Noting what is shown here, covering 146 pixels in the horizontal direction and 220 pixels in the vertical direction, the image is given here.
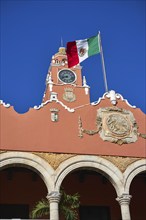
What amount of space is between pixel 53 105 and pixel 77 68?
12800 millimetres

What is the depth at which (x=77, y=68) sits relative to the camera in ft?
97.2

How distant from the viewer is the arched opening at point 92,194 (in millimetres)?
18203

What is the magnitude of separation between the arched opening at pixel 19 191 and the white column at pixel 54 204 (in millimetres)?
2240

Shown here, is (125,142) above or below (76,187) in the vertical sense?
above

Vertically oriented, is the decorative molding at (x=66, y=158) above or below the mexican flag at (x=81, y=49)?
below

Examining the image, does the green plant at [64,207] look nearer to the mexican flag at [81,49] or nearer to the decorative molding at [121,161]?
the decorative molding at [121,161]

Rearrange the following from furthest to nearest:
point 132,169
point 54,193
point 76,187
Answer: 1. point 76,187
2. point 132,169
3. point 54,193

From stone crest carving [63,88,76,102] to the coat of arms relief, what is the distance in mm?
9000

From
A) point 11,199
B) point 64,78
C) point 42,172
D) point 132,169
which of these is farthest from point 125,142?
point 64,78

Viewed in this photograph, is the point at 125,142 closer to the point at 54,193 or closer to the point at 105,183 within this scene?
the point at 105,183

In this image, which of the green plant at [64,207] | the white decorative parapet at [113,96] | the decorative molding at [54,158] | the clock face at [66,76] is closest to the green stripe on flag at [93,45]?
the white decorative parapet at [113,96]

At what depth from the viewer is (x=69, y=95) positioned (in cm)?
2686

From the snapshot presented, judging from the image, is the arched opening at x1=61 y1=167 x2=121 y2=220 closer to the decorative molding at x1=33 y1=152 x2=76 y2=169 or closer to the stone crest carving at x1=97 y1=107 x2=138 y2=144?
the stone crest carving at x1=97 y1=107 x2=138 y2=144

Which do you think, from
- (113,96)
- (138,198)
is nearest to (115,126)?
(113,96)
